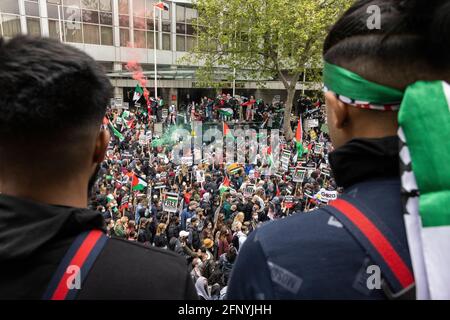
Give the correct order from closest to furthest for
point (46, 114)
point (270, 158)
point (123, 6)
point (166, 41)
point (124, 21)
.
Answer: point (46, 114)
point (270, 158)
point (123, 6)
point (124, 21)
point (166, 41)

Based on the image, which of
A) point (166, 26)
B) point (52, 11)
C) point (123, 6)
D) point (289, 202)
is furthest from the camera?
point (166, 26)

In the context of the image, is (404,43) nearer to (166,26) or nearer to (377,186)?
(377,186)

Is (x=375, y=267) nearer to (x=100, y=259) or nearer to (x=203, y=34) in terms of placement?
(x=100, y=259)

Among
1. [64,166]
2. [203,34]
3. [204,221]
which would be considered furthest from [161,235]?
[203,34]

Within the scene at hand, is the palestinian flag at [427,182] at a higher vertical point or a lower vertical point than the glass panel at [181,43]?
lower

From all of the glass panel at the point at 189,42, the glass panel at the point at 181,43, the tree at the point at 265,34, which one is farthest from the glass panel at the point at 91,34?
the tree at the point at 265,34

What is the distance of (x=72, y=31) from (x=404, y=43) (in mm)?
→ 34211

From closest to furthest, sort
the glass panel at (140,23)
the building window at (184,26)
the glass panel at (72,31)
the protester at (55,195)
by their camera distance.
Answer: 1. the protester at (55,195)
2. the glass panel at (72,31)
3. the glass panel at (140,23)
4. the building window at (184,26)

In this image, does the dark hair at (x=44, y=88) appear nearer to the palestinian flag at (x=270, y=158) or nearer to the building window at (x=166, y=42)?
the palestinian flag at (x=270, y=158)

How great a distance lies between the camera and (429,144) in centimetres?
119

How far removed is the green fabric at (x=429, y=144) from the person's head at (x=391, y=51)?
92mm

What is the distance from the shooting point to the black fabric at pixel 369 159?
4.25 ft

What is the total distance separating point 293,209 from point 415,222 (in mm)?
9752

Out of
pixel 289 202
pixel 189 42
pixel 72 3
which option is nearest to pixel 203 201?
pixel 289 202
